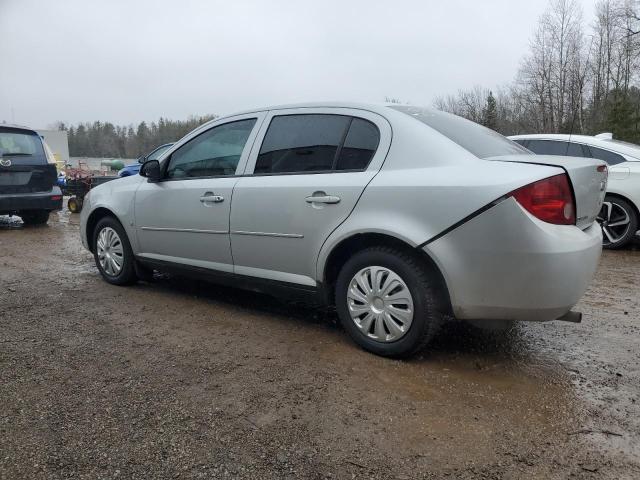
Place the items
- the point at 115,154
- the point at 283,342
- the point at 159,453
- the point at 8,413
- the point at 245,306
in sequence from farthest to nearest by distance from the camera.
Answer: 1. the point at 115,154
2. the point at 245,306
3. the point at 283,342
4. the point at 8,413
5. the point at 159,453

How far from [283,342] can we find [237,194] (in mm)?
1121

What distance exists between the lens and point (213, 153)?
159 inches

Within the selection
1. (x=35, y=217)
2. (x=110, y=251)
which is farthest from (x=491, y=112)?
(x=110, y=251)

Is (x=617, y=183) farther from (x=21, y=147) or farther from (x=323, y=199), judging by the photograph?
(x=21, y=147)

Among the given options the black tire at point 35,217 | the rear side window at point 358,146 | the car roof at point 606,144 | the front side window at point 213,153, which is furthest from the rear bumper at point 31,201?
the car roof at point 606,144

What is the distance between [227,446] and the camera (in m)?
2.17

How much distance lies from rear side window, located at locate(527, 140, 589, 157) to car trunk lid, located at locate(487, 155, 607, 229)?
430cm

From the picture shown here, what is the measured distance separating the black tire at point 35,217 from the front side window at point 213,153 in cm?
651

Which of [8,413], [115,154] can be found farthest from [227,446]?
[115,154]

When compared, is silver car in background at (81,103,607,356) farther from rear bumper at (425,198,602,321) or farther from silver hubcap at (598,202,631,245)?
silver hubcap at (598,202,631,245)

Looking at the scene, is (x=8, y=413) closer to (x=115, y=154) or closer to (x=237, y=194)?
(x=237, y=194)

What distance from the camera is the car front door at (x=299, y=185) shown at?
314 centimetres

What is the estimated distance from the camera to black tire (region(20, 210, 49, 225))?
9.45 metres

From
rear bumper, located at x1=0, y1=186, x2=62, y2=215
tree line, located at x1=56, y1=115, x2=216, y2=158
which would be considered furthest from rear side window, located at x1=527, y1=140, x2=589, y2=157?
tree line, located at x1=56, y1=115, x2=216, y2=158
